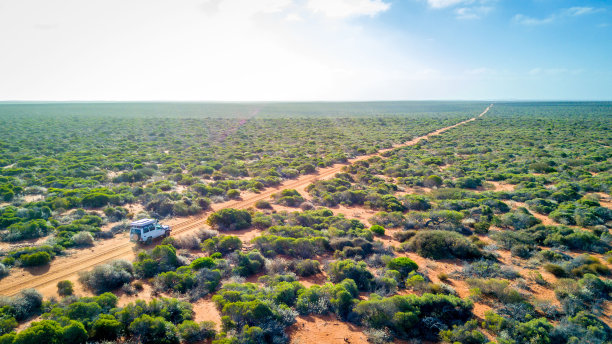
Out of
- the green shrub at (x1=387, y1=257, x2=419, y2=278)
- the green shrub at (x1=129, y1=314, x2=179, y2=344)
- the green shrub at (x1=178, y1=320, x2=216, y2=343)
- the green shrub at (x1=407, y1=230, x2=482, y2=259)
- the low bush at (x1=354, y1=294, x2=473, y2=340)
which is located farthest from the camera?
the green shrub at (x1=407, y1=230, x2=482, y2=259)

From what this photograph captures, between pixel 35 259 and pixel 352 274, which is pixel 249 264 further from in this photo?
pixel 35 259

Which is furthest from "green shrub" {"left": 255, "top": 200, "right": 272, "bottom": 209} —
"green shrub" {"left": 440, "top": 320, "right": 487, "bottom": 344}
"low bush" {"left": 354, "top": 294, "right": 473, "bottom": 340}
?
"green shrub" {"left": 440, "top": 320, "right": 487, "bottom": 344}

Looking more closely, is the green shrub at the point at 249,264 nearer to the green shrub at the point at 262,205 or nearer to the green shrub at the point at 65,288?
the green shrub at the point at 65,288

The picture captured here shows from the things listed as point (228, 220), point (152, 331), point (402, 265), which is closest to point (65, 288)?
point (152, 331)

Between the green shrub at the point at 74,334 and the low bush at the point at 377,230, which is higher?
the green shrub at the point at 74,334

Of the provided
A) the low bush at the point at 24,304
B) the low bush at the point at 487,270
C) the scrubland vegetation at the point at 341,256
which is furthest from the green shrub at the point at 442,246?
the low bush at the point at 24,304

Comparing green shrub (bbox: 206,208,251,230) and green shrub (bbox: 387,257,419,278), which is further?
green shrub (bbox: 206,208,251,230)

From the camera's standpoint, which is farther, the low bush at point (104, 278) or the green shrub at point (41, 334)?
the low bush at point (104, 278)

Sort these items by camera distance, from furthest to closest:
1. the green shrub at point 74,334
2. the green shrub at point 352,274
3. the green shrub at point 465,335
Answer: the green shrub at point 352,274 < the green shrub at point 465,335 < the green shrub at point 74,334

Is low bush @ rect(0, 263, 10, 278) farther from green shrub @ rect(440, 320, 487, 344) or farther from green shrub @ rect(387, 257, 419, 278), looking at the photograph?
green shrub @ rect(440, 320, 487, 344)
